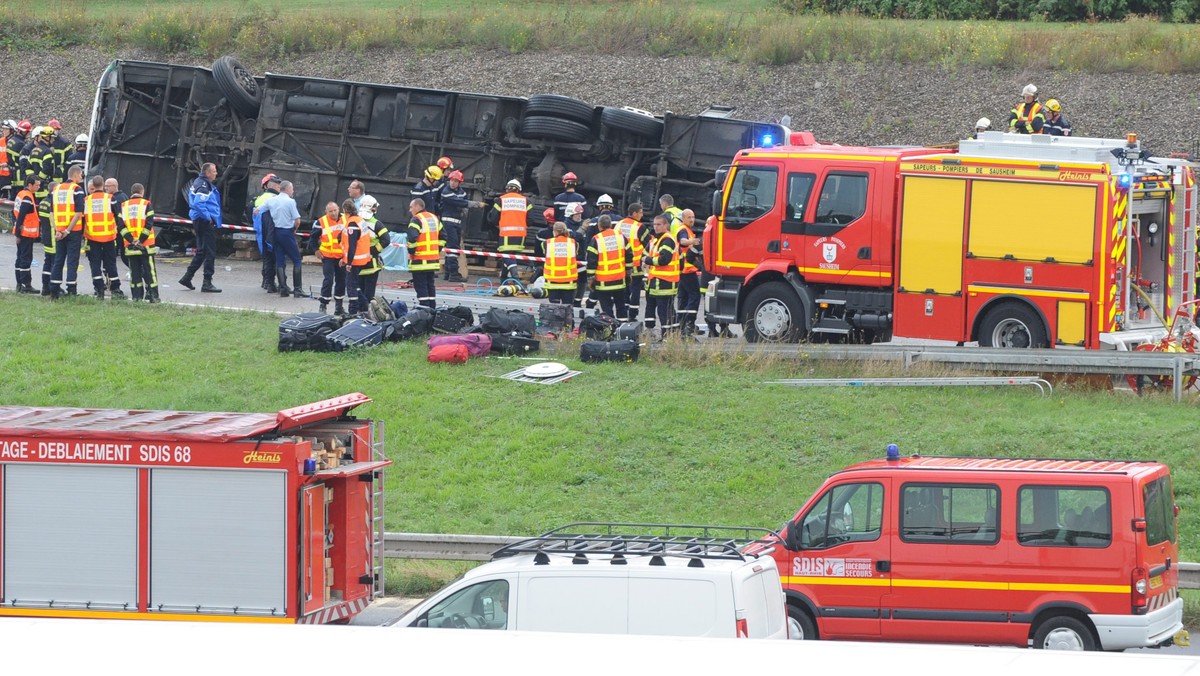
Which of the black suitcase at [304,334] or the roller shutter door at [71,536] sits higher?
the black suitcase at [304,334]

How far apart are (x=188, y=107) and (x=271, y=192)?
3.83 metres

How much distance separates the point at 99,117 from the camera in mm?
26953

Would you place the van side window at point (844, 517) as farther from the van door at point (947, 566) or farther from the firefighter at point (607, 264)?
the firefighter at point (607, 264)

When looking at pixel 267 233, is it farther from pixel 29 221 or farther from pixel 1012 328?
pixel 1012 328

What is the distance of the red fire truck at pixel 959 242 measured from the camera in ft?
57.6

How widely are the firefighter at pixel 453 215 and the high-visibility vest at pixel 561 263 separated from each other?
3.79 meters

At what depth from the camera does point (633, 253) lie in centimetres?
2109

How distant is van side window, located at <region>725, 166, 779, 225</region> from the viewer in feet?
64.0

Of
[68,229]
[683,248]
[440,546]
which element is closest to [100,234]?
[68,229]

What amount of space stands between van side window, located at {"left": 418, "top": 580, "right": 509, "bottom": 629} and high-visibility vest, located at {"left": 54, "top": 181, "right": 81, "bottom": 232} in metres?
14.0

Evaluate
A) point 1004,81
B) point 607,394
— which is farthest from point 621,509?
point 1004,81

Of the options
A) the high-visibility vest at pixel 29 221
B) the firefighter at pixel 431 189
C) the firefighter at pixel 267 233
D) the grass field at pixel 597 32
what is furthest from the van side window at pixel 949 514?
the grass field at pixel 597 32

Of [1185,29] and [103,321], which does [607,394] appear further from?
[1185,29]

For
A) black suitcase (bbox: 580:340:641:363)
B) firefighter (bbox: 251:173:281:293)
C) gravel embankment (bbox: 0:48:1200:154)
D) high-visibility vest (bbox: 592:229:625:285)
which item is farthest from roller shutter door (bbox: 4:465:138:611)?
gravel embankment (bbox: 0:48:1200:154)
